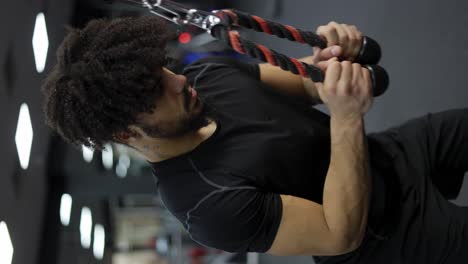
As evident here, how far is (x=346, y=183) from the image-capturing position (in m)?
0.89

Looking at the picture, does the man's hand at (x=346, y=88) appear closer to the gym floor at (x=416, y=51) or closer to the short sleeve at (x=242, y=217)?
the short sleeve at (x=242, y=217)

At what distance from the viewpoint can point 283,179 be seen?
961 mm

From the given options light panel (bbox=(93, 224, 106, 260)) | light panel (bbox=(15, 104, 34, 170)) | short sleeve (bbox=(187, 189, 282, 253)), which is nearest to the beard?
short sleeve (bbox=(187, 189, 282, 253))

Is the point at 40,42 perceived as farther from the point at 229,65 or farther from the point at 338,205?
the point at 338,205

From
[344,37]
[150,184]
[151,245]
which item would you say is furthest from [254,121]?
[151,245]

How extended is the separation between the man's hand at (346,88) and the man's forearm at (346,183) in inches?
1.6

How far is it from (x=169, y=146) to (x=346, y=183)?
1.11 feet

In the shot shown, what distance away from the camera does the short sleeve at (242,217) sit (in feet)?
2.91

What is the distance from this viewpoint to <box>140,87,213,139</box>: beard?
939 millimetres

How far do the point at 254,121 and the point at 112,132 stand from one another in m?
0.28

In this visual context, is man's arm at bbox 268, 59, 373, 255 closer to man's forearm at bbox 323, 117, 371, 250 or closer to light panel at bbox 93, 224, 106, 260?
man's forearm at bbox 323, 117, 371, 250

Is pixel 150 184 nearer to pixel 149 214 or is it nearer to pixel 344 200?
pixel 149 214

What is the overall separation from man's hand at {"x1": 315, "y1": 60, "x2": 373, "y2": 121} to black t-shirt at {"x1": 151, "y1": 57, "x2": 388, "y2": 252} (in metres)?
0.16

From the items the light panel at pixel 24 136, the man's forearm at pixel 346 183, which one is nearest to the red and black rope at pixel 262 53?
the man's forearm at pixel 346 183
